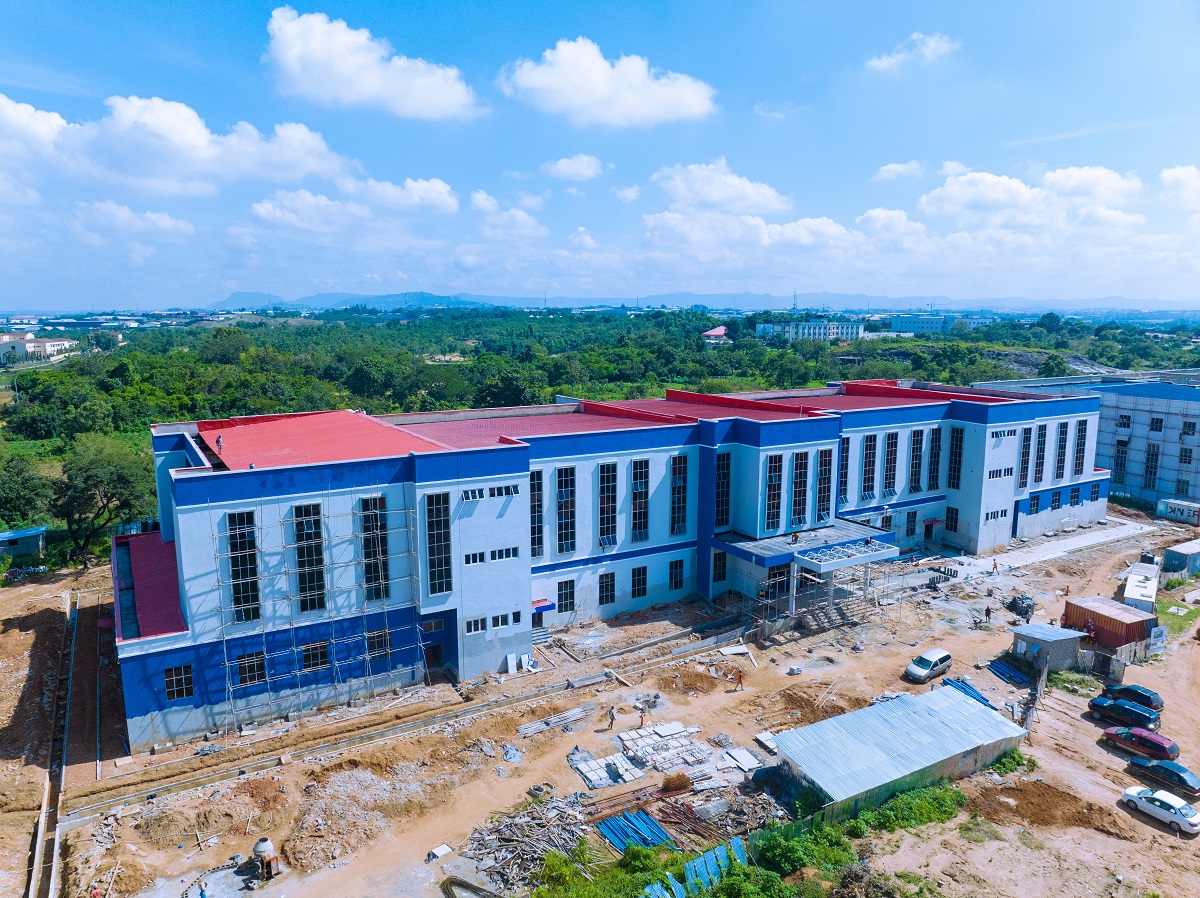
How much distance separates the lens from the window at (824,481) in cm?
3884

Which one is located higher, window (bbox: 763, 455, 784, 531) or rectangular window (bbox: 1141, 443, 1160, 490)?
window (bbox: 763, 455, 784, 531)

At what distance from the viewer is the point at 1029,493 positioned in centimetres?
4934

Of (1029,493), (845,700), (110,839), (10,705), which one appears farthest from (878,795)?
(1029,493)

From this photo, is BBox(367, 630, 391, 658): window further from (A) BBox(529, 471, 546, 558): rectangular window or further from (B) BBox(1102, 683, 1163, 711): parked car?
(B) BBox(1102, 683, 1163, 711): parked car

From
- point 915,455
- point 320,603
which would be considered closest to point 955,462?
point 915,455

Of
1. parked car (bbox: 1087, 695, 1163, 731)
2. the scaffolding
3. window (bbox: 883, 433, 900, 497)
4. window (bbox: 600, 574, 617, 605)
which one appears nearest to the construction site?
the scaffolding

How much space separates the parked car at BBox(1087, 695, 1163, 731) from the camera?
88.1 feet

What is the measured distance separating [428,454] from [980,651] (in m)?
25.3

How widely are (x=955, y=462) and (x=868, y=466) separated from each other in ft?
Answer: 24.8

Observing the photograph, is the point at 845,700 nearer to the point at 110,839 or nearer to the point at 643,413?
the point at 643,413

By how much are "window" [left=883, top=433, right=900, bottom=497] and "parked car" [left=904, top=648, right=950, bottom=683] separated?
15.0 m

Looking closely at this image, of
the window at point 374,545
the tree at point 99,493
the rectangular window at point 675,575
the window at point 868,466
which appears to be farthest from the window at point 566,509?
the tree at point 99,493

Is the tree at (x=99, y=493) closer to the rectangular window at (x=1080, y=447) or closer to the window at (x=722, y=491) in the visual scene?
the window at (x=722, y=491)

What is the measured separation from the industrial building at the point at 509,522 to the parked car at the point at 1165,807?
1430 centimetres
